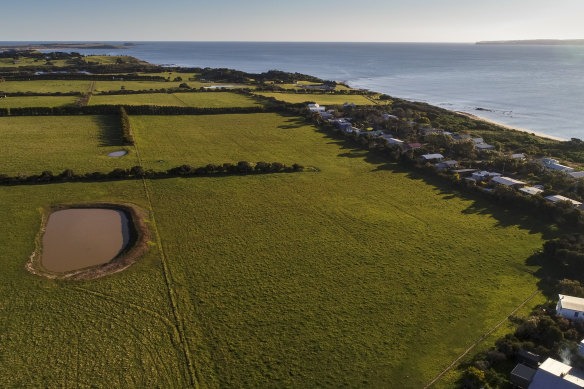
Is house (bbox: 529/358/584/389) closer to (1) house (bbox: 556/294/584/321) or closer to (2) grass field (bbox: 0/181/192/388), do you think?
(1) house (bbox: 556/294/584/321)

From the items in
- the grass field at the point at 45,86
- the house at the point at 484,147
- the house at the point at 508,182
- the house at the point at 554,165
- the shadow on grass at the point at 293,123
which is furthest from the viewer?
the grass field at the point at 45,86

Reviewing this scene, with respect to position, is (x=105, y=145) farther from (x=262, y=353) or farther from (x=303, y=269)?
(x=262, y=353)

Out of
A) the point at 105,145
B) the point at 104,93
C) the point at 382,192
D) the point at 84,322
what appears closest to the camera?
the point at 84,322

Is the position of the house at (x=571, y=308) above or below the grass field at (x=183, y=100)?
below

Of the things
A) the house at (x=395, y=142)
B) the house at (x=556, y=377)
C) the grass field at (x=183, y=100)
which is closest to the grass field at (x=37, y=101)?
the grass field at (x=183, y=100)

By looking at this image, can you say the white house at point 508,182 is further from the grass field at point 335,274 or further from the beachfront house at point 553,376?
the beachfront house at point 553,376

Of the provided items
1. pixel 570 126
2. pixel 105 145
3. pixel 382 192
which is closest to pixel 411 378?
pixel 382 192
